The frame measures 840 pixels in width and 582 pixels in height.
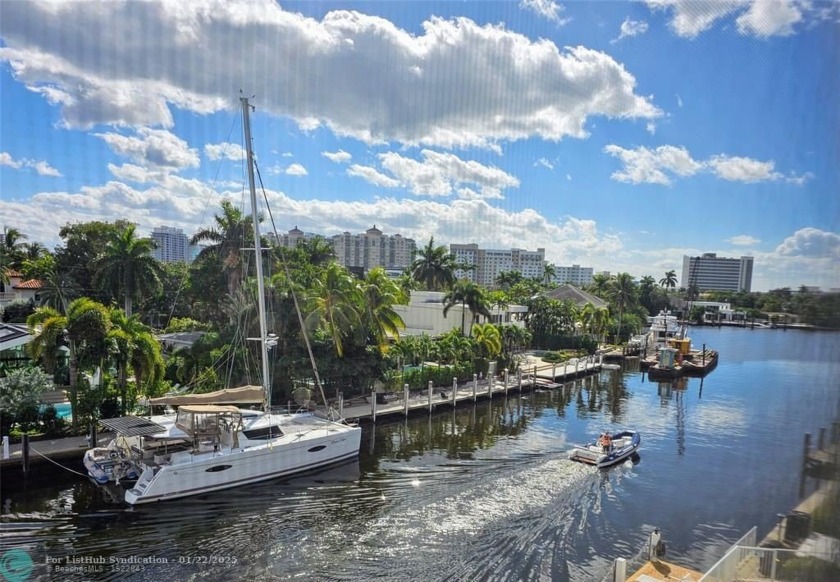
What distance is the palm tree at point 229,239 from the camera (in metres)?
15.9

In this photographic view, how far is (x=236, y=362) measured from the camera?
11180mm

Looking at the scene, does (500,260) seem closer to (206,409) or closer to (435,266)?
(435,266)

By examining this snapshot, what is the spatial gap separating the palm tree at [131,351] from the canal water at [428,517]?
6.47 feet

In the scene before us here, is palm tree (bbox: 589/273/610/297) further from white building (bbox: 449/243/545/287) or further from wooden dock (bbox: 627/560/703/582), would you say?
wooden dock (bbox: 627/560/703/582)

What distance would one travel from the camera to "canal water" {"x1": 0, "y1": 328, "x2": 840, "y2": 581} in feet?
19.0

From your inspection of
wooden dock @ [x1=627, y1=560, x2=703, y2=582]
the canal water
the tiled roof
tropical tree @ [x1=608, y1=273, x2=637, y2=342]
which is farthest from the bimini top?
tropical tree @ [x1=608, y1=273, x2=637, y2=342]

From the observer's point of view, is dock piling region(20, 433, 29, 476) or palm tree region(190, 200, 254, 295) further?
palm tree region(190, 200, 254, 295)

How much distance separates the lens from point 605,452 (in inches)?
381

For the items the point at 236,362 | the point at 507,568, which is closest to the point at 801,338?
the point at 507,568

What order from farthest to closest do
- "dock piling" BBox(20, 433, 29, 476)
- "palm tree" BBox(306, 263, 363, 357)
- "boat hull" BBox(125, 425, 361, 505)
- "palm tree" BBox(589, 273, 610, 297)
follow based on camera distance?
"palm tree" BBox(589, 273, 610, 297)
"palm tree" BBox(306, 263, 363, 357)
"dock piling" BBox(20, 433, 29, 476)
"boat hull" BBox(125, 425, 361, 505)

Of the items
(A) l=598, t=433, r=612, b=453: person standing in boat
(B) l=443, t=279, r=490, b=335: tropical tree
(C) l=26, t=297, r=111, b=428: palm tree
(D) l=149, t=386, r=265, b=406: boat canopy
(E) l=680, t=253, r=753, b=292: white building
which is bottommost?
(A) l=598, t=433, r=612, b=453: person standing in boat

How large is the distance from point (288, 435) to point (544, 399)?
925 centimetres

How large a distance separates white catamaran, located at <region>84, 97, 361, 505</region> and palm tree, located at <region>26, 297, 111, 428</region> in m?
1.54

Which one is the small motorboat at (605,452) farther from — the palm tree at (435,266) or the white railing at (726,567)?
the palm tree at (435,266)
